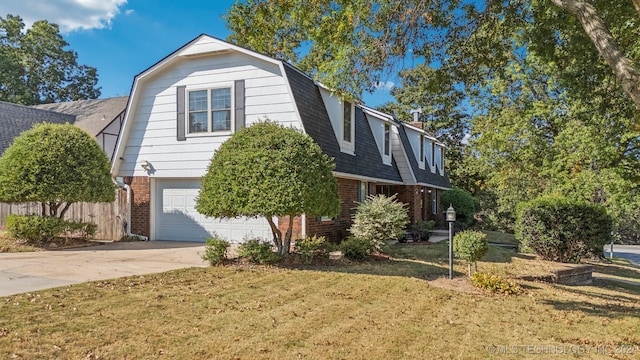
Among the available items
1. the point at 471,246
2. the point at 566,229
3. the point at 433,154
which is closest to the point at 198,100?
the point at 471,246

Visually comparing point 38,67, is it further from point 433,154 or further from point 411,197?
point 411,197

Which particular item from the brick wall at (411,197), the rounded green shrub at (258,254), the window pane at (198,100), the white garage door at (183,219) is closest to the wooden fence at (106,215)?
the white garage door at (183,219)

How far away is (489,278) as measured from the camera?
7.47m

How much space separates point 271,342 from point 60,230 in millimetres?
10066

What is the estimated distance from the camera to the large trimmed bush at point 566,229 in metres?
11.7

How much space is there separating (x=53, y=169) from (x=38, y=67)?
3402 cm

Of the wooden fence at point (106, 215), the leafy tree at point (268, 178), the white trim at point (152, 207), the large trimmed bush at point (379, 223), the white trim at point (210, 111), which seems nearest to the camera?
the leafy tree at point (268, 178)

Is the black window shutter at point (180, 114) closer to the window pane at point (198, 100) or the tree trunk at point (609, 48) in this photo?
the window pane at point (198, 100)

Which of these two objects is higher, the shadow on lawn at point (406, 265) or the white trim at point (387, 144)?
the white trim at point (387, 144)

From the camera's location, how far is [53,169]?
11180mm

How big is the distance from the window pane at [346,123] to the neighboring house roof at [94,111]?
1575 centimetres

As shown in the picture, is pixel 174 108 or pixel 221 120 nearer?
pixel 221 120

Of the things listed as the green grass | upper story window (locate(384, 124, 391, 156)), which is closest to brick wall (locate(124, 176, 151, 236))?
the green grass

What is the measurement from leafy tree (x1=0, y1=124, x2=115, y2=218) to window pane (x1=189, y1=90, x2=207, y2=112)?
325cm
